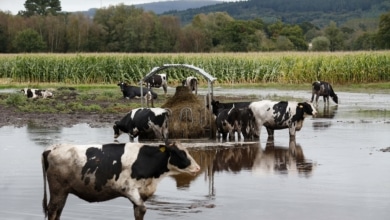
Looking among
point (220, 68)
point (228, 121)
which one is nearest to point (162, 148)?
point (228, 121)

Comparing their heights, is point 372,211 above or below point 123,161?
below

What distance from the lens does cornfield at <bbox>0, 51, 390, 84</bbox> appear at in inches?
2039

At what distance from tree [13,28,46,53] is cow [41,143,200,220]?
78.7 m

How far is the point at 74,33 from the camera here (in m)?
97.4

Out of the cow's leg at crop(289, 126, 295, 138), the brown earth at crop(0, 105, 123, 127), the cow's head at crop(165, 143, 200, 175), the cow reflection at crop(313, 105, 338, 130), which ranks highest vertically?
the cow's head at crop(165, 143, 200, 175)

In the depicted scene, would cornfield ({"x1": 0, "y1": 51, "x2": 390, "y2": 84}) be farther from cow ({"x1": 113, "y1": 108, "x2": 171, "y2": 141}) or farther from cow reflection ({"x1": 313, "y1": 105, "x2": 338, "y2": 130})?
cow ({"x1": 113, "y1": 108, "x2": 171, "y2": 141})

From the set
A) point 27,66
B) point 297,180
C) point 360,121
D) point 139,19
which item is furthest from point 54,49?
point 297,180

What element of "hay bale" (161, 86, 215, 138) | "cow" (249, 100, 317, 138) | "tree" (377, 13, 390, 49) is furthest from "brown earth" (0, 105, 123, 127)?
"tree" (377, 13, 390, 49)

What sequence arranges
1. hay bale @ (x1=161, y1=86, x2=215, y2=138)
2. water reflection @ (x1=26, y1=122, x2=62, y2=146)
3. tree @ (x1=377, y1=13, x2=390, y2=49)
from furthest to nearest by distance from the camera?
tree @ (x1=377, y1=13, x2=390, y2=49), water reflection @ (x1=26, y1=122, x2=62, y2=146), hay bale @ (x1=161, y1=86, x2=215, y2=138)

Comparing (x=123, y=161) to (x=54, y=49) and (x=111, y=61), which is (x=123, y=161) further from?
(x=54, y=49)

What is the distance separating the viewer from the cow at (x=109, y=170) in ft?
39.2

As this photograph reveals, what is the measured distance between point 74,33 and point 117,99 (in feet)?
195

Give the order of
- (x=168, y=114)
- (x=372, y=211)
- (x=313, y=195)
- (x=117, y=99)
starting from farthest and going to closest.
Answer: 1. (x=117, y=99)
2. (x=168, y=114)
3. (x=313, y=195)
4. (x=372, y=211)

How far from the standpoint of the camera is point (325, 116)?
31297mm
